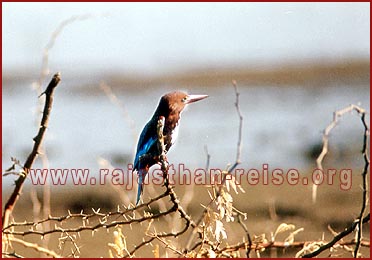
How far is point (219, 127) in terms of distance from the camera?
8117mm

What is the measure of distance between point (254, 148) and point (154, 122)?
567 cm

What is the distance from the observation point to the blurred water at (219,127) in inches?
272

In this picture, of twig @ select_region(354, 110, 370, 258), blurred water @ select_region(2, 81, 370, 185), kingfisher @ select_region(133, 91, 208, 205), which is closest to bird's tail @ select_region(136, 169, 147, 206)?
kingfisher @ select_region(133, 91, 208, 205)

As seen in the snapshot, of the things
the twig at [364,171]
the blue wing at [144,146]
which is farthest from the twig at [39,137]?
the twig at [364,171]

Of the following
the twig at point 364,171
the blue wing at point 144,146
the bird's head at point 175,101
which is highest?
the bird's head at point 175,101

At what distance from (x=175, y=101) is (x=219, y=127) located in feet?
19.1

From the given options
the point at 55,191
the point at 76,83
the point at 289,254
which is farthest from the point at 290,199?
the point at 76,83

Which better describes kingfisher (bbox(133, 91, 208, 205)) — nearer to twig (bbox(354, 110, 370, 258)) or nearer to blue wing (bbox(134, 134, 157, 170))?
blue wing (bbox(134, 134, 157, 170))

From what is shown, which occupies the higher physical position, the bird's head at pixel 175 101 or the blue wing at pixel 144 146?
the bird's head at pixel 175 101

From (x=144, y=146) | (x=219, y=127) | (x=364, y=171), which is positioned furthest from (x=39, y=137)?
(x=219, y=127)

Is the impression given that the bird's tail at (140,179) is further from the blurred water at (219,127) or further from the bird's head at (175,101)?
the blurred water at (219,127)

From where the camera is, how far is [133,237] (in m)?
6.48

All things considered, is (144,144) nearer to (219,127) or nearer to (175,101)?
(175,101)

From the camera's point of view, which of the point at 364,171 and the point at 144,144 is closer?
the point at 364,171
